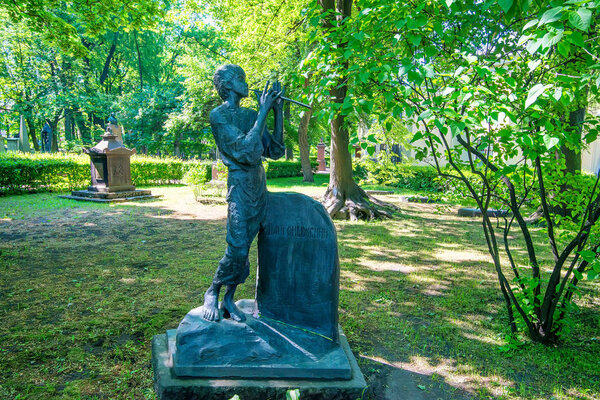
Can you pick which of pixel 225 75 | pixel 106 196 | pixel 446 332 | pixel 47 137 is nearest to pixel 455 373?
pixel 446 332

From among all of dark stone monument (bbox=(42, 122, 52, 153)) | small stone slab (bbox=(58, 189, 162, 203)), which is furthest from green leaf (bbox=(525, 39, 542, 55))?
dark stone monument (bbox=(42, 122, 52, 153))

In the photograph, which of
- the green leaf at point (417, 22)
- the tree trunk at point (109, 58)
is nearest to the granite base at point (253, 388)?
the green leaf at point (417, 22)

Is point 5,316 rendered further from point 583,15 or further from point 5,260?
point 583,15

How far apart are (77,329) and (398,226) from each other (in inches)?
322

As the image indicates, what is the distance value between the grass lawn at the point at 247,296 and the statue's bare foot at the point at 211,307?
0.75m

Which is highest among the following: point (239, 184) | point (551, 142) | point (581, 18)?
point (581, 18)

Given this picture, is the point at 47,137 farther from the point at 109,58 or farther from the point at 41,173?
the point at 41,173

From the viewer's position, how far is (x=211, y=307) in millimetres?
3432

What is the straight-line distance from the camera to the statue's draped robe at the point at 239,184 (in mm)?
3207

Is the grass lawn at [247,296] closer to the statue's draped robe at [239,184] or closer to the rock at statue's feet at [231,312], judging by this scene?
the rock at statue's feet at [231,312]

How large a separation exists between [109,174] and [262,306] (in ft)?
42.9

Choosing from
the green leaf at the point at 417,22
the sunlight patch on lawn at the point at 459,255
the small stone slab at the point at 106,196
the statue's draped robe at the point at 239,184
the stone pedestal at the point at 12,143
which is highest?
the stone pedestal at the point at 12,143

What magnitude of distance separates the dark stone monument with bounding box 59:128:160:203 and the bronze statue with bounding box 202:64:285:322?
12.3 meters

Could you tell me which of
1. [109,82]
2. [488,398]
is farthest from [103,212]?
[109,82]
